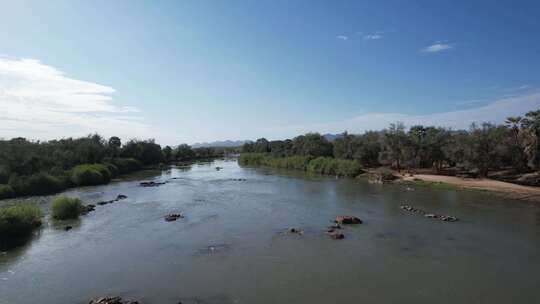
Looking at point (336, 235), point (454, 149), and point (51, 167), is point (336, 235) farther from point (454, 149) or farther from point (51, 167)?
point (51, 167)

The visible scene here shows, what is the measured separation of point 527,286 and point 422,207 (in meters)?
19.0

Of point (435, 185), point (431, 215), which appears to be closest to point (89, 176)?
point (431, 215)

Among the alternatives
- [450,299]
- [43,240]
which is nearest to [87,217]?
[43,240]

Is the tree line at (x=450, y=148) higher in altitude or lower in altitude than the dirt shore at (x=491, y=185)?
higher

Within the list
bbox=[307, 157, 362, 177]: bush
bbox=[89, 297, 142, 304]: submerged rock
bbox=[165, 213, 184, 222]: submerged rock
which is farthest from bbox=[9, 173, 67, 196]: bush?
bbox=[307, 157, 362, 177]: bush

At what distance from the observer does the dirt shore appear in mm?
40416

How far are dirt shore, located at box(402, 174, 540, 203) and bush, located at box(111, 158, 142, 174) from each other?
59.8 metres

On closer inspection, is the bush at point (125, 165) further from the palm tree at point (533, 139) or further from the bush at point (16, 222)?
the palm tree at point (533, 139)

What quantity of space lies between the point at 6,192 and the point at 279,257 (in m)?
38.8

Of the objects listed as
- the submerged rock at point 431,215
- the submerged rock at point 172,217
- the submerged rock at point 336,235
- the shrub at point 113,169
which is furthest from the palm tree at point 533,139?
the shrub at point 113,169

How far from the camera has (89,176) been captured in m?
56.4

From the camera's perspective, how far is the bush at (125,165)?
78688 millimetres

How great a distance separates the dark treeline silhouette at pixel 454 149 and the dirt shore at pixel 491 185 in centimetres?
294

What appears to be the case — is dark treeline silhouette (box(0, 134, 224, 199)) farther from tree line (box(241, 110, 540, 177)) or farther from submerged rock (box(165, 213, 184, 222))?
tree line (box(241, 110, 540, 177))
